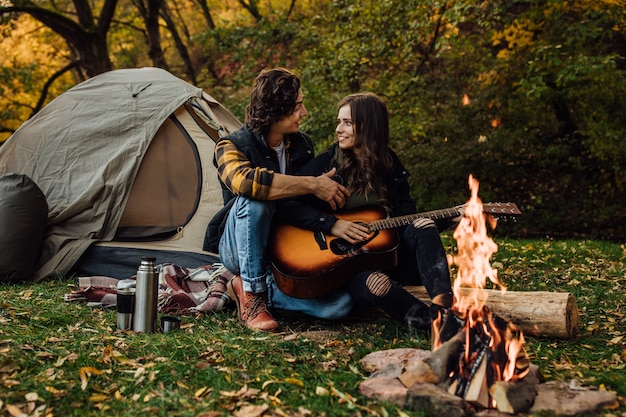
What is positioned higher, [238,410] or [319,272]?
[319,272]

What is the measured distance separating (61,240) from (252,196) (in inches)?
93.8

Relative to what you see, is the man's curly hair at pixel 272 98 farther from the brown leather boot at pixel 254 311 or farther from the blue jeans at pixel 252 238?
the brown leather boot at pixel 254 311

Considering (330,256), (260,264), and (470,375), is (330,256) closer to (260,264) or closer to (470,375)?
(260,264)

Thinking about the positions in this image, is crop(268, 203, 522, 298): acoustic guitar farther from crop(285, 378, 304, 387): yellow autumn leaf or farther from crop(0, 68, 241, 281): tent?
crop(0, 68, 241, 281): tent

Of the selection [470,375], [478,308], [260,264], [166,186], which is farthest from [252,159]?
[166,186]

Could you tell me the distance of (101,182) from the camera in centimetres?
538

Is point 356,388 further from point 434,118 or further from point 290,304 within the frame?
point 434,118

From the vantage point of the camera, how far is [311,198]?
3.72 metres

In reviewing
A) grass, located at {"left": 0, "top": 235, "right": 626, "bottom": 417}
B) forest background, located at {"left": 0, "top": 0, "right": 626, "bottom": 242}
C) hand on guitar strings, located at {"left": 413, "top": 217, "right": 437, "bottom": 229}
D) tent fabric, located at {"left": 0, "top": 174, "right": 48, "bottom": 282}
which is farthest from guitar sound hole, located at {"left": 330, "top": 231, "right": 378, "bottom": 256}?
forest background, located at {"left": 0, "top": 0, "right": 626, "bottom": 242}

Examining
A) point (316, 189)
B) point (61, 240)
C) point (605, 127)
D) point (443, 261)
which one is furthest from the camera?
point (605, 127)

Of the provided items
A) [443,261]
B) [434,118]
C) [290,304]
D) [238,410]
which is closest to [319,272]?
[290,304]

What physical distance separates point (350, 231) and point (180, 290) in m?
1.54

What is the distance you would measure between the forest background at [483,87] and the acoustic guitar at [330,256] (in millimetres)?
4649

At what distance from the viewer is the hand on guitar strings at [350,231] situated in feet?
11.2
